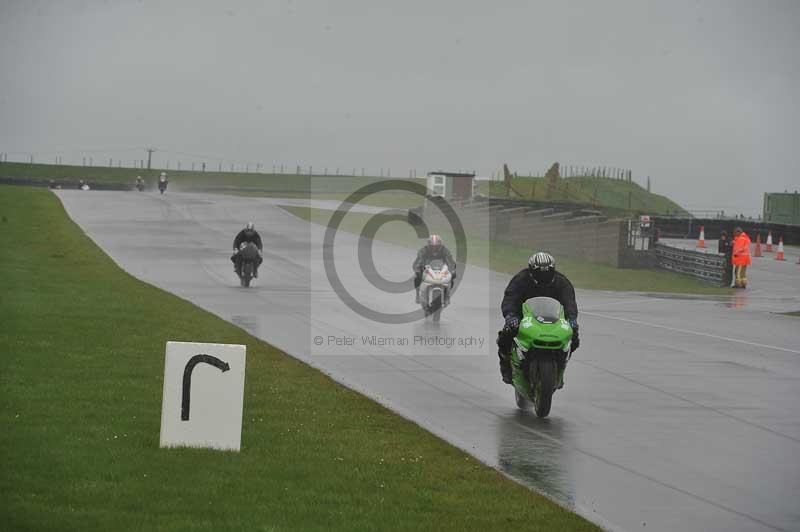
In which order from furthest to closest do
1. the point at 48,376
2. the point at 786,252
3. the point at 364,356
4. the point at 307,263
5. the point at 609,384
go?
1. the point at 786,252
2. the point at 307,263
3. the point at 364,356
4. the point at 609,384
5. the point at 48,376

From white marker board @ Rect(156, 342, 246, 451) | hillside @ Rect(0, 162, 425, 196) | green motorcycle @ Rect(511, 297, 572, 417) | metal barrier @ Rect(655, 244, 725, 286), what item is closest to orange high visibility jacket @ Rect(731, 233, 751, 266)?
metal barrier @ Rect(655, 244, 725, 286)

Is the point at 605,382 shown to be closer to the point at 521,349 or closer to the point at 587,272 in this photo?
the point at 521,349

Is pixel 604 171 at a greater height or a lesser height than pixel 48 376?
greater

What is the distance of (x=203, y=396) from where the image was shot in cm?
967

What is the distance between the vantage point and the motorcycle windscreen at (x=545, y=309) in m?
13.1

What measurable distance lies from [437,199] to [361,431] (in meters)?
49.2

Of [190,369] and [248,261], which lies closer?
[190,369]

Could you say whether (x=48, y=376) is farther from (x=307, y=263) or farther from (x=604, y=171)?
(x=604, y=171)

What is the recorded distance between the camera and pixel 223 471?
29.8ft

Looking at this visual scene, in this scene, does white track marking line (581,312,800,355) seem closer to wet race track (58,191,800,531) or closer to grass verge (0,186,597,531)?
wet race track (58,191,800,531)

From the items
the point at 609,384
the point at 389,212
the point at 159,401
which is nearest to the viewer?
the point at 159,401

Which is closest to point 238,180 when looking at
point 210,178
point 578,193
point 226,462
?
point 210,178

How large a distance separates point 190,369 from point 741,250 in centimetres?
2955

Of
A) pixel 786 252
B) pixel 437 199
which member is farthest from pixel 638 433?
pixel 437 199
